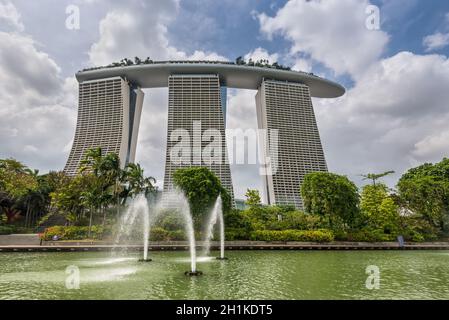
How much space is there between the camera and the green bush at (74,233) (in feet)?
117

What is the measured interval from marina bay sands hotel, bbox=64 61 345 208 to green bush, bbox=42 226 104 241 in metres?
30.9

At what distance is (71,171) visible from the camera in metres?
70.0

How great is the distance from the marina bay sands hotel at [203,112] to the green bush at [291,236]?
29995 millimetres

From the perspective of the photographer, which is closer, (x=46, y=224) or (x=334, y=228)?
→ (x=334, y=228)

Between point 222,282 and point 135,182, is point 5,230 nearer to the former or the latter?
point 135,182

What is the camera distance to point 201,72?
79.9 metres

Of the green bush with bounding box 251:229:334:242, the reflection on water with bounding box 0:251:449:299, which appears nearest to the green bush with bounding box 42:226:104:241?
the reflection on water with bounding box 0:251:449:299

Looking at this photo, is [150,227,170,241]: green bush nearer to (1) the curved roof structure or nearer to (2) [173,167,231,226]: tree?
(2) [173,167,231,226]: tree

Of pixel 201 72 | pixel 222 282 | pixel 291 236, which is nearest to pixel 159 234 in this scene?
pixel 291 236

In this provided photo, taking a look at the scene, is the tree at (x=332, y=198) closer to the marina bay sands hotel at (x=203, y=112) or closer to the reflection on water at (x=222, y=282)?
the reflection on water at (x=222, y=282)
